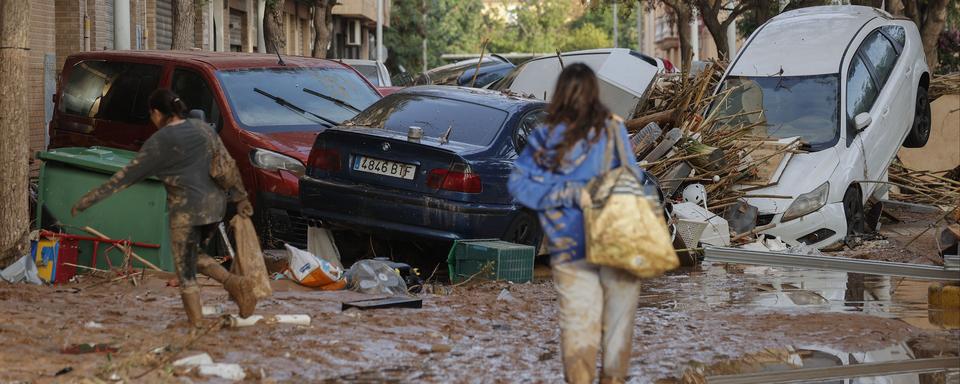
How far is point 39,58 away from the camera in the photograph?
800 inches

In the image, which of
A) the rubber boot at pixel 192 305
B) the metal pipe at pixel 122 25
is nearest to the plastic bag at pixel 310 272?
the rubber boot at pixel 192 305

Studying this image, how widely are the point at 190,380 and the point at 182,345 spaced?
32.4 inches

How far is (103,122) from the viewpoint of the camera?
515 inches

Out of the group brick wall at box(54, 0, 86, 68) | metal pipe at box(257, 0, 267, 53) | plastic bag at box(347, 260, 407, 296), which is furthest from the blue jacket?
metal pipe at box(257, 0, 267, 53)

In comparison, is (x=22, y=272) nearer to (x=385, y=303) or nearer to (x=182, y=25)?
(x=385, y=303)

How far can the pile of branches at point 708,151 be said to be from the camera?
1348cm

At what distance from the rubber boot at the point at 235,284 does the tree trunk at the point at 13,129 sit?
2.75 meters

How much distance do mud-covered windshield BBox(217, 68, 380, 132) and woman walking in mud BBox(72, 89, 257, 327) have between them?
4216 mm

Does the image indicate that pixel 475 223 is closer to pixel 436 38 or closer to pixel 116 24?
pixel 116 24

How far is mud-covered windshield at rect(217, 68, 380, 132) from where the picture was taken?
12.3m

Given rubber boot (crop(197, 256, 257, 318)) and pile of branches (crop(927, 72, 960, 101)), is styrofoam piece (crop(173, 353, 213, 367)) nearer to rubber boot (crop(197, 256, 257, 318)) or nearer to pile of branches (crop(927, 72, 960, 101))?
rubber boot (crop(197, 256, 257, 318))

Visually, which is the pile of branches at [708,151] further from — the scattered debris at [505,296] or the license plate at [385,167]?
the scattered debris at [505,296]

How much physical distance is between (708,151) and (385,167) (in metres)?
4.19

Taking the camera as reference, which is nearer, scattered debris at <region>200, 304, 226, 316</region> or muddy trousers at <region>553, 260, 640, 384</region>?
muddy trousers at <region>553, 260, 640, 384</region>
